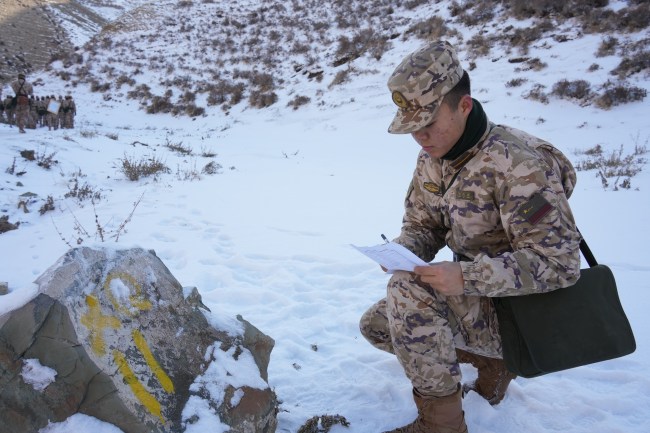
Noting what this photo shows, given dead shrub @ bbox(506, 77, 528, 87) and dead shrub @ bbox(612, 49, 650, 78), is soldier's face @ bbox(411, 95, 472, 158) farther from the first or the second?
dead shrub @ bbox(506, 77, 528, 87)

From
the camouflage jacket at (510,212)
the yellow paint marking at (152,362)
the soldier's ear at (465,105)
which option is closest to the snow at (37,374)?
the yellow paint marking at (152,362)

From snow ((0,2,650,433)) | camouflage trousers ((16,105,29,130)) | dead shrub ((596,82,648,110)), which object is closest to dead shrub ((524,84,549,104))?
snow ((0,2,650,433))

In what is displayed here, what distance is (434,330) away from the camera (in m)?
1.81

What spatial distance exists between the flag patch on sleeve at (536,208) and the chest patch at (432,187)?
0.49 metres

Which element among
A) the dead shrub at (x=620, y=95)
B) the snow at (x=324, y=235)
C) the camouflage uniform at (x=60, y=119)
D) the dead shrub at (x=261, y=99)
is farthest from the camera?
the dead shrub at (x=261, y=99)

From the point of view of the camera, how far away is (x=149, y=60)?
77.6 feet

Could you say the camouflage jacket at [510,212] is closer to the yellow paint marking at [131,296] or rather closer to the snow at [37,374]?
the yellow paint marking at [131,296]

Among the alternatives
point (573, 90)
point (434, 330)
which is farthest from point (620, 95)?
point (434, 330)

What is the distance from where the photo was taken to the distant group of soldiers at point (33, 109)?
1252 centimetres

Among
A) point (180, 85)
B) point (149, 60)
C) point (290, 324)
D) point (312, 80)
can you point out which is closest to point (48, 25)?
point (149, 60)

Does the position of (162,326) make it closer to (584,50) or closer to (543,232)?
(543,232)

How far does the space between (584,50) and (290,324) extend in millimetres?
11855

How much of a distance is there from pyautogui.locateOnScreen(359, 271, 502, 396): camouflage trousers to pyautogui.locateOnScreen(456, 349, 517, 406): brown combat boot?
247 millimetres

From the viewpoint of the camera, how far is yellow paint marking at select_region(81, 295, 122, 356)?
5.22 ft
